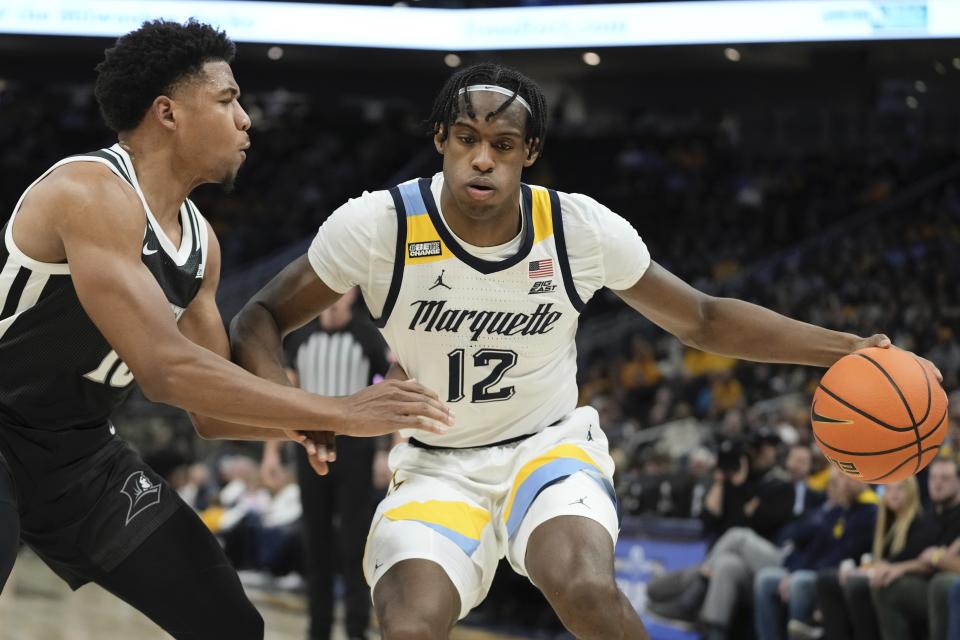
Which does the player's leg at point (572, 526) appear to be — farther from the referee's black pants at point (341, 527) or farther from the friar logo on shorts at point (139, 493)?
the referee's black pants at point (341, 527)

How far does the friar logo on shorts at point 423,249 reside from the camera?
12.7ft

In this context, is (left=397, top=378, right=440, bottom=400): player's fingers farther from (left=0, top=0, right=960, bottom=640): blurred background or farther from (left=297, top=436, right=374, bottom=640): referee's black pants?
(left=0, top=0, right=960, bottom=640): blurred background

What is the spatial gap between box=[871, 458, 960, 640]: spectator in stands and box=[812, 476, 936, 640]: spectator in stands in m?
0.07

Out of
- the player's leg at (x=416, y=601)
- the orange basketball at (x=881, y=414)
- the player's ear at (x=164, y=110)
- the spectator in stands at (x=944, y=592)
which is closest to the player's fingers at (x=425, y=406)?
the player's leg at (x=416, y=601)

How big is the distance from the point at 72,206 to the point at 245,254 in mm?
17819

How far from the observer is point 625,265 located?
159 inches

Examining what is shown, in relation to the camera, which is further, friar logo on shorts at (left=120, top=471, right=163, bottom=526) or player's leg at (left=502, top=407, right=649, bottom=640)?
friar logo on shorts at (left=120, top=471, right=163, bottom=526)

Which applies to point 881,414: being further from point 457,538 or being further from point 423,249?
point 423,249

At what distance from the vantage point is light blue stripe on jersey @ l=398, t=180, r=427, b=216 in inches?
154

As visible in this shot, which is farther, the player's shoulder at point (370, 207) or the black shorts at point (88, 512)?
the player's shoulder at point (370, 207)

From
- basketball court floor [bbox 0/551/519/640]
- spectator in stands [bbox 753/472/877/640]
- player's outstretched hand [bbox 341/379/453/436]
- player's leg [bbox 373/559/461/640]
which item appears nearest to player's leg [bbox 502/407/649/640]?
player's leg [bbox 373/559/461/640]

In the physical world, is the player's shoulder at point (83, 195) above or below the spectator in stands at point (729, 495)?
above

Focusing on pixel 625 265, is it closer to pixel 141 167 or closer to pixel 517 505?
pixel 517 505

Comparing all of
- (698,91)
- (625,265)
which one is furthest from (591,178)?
(625,265)
